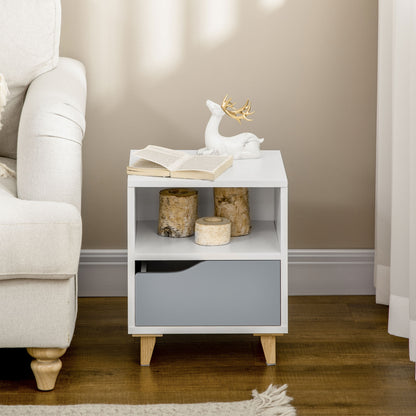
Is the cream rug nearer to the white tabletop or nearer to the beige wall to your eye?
the white tabletop

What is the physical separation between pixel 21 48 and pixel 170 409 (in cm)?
105

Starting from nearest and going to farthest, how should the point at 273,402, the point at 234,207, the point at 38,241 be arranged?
the point at 38,241 < the point at 273,402 < the point at 234,207

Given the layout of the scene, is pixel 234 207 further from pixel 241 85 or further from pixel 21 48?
pixel 21 48

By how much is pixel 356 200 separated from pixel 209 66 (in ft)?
2.08

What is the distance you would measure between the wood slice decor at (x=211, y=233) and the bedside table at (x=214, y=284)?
2cm

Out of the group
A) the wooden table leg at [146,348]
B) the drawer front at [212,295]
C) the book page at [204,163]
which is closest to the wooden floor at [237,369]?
the wooden table leg at [146,348]

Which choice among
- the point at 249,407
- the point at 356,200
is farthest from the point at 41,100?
the point at 356,200

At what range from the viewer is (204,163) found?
1.88 meters

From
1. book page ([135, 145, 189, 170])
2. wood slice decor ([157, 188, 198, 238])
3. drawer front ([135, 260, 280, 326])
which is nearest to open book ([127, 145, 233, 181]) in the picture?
book page ([135, 145, 189, 170])

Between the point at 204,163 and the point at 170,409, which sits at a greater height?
the point at 204,163

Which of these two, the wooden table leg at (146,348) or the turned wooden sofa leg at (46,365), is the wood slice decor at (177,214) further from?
the turned wooden sofa leg at (46,365)

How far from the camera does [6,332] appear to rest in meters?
1.69

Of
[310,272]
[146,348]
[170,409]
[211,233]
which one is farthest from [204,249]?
[310,272]

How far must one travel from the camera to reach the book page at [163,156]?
1.86 metres
